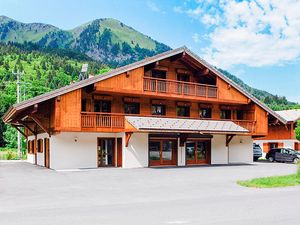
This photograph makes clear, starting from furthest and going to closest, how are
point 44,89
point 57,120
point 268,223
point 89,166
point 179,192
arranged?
point 44,89 < point 89,166 < point 57,120 < point 179,192 < point 268,223

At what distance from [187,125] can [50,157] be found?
10007mm

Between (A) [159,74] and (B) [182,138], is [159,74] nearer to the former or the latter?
(A) [159,74]

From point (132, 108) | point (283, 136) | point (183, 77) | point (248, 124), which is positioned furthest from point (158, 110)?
point (283, 136)

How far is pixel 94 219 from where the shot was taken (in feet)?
30.3

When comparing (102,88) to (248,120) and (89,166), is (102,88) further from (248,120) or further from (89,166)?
(248,120)

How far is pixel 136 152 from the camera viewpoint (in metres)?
27.5

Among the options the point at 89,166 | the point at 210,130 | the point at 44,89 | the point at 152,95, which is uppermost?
the point at 44,89

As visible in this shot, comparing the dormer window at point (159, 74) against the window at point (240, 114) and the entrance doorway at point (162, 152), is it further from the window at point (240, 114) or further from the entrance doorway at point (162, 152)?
the window at point (240, 114)

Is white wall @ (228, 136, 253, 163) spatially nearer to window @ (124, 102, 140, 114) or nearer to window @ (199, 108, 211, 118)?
window @ (199, 108, 211, 118)

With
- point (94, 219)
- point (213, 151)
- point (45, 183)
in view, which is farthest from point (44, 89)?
point (94, 219)

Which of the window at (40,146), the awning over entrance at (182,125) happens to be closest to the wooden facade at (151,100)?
the awning over entrance at (182,125)

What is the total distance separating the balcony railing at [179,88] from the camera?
28156 millimetres

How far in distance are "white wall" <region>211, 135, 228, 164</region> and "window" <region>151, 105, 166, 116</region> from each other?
16.6 ft

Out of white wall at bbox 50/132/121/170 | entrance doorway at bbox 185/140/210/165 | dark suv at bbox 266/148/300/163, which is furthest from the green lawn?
dark suv at bbox 266/148/300/163
